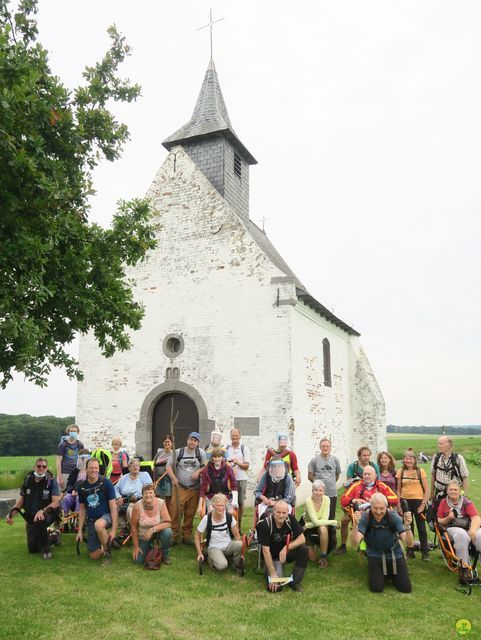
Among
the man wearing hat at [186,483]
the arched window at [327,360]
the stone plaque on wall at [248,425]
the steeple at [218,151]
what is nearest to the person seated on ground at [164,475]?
the man wearing hat at [186,483]

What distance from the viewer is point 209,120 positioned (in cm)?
1680

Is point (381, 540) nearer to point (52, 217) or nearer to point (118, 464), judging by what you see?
point (118, 464)

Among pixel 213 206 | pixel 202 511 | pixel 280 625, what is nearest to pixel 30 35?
pixel 213 206

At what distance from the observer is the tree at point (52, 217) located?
609 cm

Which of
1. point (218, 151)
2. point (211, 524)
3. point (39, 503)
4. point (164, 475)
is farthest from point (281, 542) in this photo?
point (218, 151)

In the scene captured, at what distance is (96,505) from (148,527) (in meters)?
0.87

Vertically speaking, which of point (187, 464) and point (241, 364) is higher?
point (241, 364)

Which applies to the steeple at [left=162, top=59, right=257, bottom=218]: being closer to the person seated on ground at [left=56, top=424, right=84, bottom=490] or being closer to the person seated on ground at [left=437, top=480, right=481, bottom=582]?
the person seated on ground at [left=56, top=424, right=84, bottom=490]

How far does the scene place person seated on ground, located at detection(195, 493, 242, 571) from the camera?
7008 mm

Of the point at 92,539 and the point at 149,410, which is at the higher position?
the point at 149,410

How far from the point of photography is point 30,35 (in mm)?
7785

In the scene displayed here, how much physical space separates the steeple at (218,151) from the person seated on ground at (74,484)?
9335mm

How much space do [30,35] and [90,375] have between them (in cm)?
871

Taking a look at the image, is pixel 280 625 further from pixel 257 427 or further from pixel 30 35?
pixel 30 35
